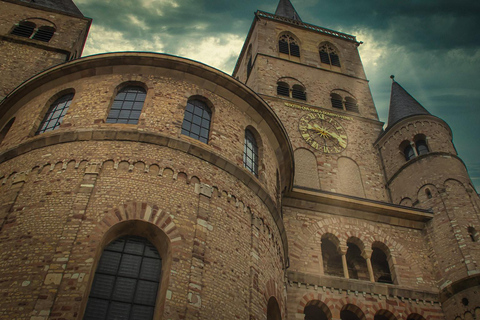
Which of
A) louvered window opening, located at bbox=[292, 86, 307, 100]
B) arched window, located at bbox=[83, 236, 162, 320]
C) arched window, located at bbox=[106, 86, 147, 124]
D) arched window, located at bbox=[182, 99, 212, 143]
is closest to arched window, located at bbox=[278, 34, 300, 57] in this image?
louvered window opening, located at bbox=[292, 86, 307, 100]

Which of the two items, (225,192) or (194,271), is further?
(225,192)

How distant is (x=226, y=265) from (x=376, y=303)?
26.9 ft

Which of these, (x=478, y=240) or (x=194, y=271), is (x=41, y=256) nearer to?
(x=194, y=271)

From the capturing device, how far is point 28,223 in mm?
10758

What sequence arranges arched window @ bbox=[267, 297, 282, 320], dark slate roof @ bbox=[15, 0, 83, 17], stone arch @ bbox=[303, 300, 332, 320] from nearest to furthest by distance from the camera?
arched window @ bbox=[267, 297, 282, 320] → stone arch @ bbox=[303, 300, 332, 320] → dark slate roof @ bbox=[15, 0, 83, 17]

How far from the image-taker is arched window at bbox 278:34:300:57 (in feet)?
120

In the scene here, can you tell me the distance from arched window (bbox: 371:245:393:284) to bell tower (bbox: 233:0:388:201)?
4.42 meters

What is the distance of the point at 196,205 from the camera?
39.2 feet

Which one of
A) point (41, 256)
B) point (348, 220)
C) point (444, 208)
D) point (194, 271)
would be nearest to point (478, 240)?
point (444, 208)

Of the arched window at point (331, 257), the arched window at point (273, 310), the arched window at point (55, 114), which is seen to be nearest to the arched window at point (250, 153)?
the arched window at point (273, 310)

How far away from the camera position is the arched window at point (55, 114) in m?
14.2

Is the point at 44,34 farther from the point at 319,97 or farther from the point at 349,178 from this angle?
the point at 349,178

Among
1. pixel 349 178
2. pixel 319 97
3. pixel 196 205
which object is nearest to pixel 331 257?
pixel 349 178

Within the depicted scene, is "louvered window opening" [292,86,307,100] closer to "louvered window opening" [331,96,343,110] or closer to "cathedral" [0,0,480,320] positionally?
"louvered window opening" [331,96,343,110]
